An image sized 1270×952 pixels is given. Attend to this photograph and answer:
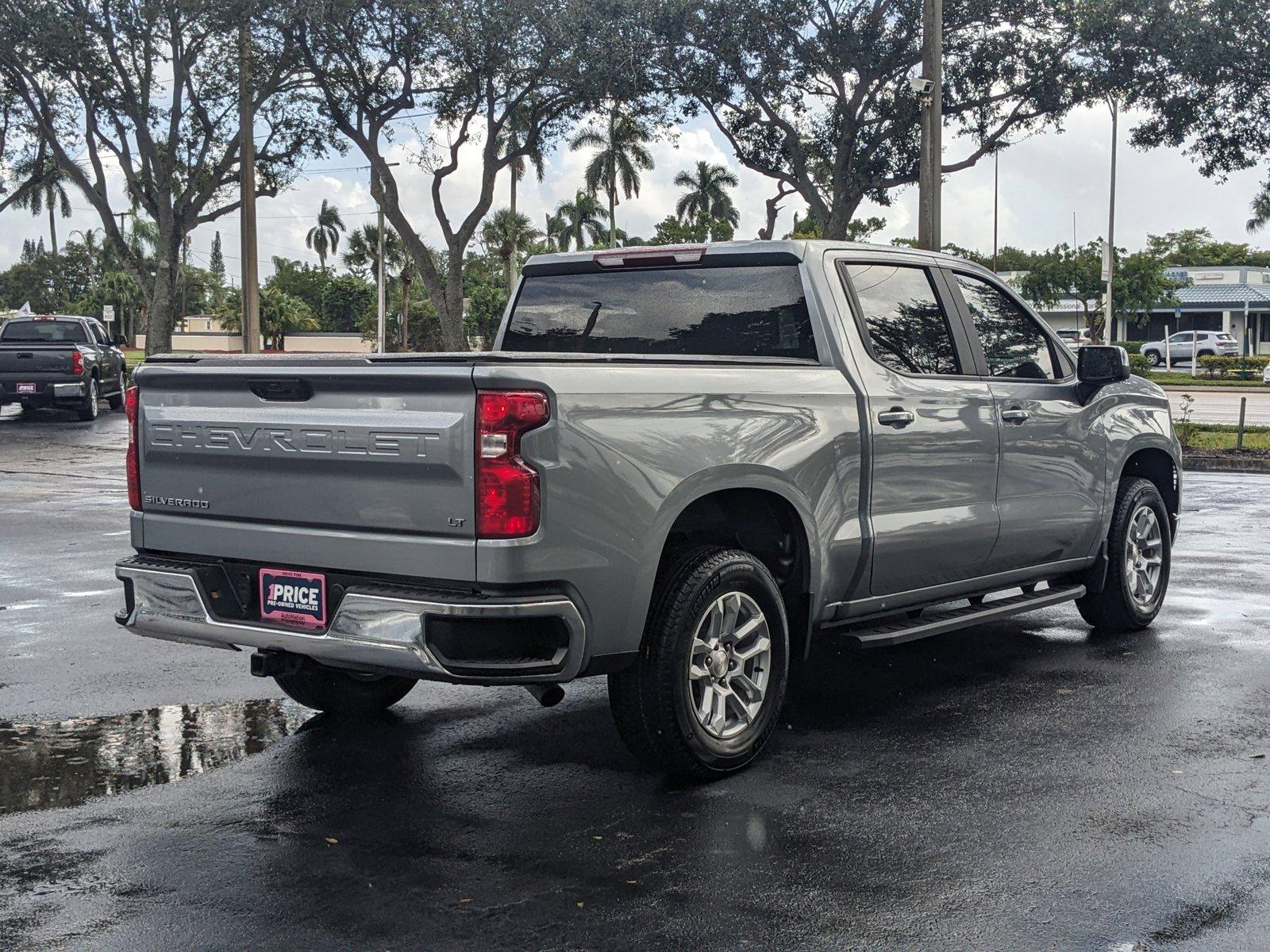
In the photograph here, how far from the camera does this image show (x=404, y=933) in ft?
12.8

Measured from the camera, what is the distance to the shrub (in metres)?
53.3

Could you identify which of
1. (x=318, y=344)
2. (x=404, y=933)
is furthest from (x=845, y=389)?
Result: (x=318, y=344)

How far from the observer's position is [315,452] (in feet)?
16.2

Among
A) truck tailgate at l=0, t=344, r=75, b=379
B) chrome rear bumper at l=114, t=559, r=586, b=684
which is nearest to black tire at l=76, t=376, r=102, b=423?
truck tailgate at l=0, t=344, r=75, b=379

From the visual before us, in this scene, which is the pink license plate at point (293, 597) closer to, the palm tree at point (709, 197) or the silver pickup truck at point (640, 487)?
the silver pickup truck at point (640, 487)

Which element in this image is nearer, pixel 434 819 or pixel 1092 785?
pixel 434 819

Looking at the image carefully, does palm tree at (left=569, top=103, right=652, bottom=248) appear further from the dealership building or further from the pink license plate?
the pink license plate

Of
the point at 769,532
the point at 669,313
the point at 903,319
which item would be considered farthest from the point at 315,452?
the point at 903,319

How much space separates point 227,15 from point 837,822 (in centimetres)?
2641

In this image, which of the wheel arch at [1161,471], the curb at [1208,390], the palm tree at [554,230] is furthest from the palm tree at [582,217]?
the wheel arch at [1161,471]

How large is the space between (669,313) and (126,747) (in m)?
2.89

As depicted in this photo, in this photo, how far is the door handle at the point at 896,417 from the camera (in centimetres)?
616

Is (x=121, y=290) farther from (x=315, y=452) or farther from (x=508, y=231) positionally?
(x=315, y=452)

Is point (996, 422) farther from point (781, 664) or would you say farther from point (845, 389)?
point (781, 664)
